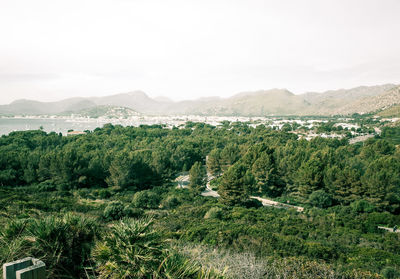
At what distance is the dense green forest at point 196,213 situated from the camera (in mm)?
3883

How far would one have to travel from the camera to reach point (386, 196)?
19.1 metres

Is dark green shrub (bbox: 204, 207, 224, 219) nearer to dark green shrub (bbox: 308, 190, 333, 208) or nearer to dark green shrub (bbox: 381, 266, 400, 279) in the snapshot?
dark green shrub (bbox: 381, 266, 400, 279)

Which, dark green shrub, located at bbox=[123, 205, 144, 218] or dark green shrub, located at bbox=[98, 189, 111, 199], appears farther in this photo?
dark green shrub, located at bbox=[98, 189, 111, 199]

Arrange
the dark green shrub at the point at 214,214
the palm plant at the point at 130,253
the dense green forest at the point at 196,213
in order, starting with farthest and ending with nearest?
1. the dark green shrub at the point at 214,214
2. the dense green forest at the point at 196,213
3. the palm plant at the point at 130,253

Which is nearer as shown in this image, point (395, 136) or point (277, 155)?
point (277, 155)

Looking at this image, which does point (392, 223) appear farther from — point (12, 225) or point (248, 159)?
point (12, 225)

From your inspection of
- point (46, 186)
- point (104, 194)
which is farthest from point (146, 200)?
point (46, 186)

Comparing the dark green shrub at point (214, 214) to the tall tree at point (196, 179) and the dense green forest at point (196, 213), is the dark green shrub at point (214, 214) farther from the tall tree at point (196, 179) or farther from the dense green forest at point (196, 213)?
the tall tree at point (196, 179)

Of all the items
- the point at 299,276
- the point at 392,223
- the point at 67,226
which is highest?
the point at 67,226

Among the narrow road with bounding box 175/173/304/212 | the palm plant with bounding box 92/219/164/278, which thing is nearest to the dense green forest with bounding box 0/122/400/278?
the palm plant with bounding box 92/219/164/278

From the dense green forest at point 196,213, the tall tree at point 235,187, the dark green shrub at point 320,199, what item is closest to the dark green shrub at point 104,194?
the dense green forest at point 196,213

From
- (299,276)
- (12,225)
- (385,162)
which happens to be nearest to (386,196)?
(385,162)

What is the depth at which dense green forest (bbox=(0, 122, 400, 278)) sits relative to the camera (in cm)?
388

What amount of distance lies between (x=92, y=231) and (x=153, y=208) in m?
14.4
